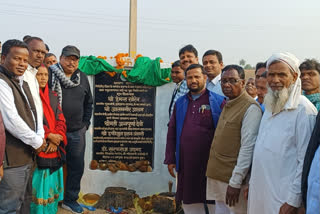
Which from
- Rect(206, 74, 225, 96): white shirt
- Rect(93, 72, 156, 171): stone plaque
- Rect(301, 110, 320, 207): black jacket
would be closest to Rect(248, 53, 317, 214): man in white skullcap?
Rect(301, 110, 320, 207): black jacket

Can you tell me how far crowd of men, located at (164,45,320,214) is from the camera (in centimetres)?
216

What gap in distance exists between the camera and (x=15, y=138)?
2.96m

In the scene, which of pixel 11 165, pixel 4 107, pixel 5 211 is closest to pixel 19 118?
pixel 4 107

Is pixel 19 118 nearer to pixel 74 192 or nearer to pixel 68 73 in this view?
pixel 68 73

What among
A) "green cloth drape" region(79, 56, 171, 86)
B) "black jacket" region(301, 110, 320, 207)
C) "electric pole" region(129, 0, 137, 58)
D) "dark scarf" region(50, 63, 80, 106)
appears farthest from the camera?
"electric pole" region(129, 0, 137, 58)

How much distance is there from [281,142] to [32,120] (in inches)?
87.8

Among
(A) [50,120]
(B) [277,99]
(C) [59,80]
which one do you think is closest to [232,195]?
(B) [277,99]

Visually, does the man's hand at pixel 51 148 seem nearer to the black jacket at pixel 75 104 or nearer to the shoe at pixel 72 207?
the black jacket at pixel 75 104

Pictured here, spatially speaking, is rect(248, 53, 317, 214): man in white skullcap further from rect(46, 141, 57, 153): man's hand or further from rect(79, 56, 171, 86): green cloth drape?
rect(79, 56, 171, 86): green cloth drape

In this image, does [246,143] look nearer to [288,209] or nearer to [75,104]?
[288,209]

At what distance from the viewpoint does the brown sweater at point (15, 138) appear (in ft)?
9.51

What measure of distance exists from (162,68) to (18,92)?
8.83 ft

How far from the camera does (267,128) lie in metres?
2.46

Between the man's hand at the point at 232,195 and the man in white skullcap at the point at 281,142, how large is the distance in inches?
7.3
